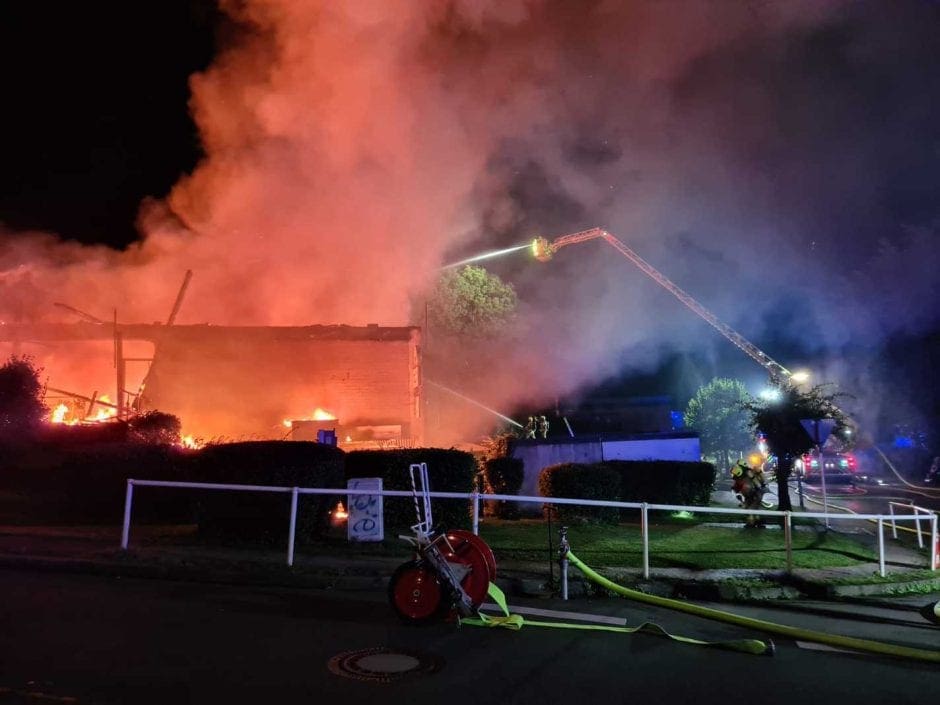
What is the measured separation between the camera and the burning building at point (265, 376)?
2441 cm

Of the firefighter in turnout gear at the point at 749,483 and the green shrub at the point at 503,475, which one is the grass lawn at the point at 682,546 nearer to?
the firefighter in turnout gear at the point at 749,483

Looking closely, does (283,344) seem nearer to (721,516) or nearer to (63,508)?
(63,508)

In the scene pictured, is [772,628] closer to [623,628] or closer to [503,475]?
[623,628]

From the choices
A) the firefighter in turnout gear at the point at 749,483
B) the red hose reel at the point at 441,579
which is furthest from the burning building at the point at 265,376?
the red hose reel at the point at 441,579

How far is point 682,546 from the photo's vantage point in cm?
1035

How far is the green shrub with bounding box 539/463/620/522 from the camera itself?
13094mm

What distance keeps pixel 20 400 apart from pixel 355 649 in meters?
14.5

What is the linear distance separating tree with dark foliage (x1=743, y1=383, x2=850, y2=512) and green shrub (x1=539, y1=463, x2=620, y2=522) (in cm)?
509

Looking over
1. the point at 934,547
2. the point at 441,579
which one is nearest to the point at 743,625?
the point at 441,579

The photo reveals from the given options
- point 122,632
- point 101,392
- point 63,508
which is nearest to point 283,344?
point 101,392

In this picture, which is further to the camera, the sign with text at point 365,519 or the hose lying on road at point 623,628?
the sign with text at point 365,519

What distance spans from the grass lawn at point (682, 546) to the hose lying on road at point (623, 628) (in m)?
2.58

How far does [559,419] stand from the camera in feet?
118

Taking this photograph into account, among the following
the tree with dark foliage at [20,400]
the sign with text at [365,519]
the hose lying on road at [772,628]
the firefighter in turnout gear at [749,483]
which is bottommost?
the hose lying on road at [772,628]
